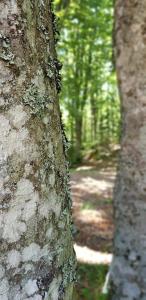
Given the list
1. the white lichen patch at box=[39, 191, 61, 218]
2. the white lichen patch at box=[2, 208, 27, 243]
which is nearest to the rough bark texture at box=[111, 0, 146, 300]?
the white lichen patch at box=[39, 191, 61, 218]

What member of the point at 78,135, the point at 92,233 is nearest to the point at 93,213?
the point at 92,233

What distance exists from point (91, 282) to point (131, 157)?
7.45 ft

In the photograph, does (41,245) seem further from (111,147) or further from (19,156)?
(111,147)

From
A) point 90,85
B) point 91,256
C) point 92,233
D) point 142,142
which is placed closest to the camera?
point 142,142

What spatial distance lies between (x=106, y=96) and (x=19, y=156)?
23656 mm

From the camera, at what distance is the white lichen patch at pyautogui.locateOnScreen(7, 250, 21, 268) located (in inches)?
34.4

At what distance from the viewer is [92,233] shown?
7.12m

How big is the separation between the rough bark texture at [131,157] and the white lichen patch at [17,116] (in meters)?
2.46

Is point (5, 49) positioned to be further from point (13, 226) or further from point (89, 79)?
point (89, 79)

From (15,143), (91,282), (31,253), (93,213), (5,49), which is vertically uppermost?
(5,49)

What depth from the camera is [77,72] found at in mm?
21594

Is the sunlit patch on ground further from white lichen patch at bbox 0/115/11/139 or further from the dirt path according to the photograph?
white lichen patch at bbox 0/115/11/139

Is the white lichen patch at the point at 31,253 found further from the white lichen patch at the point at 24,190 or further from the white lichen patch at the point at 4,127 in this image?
the white lichen patch at the point at 4,127

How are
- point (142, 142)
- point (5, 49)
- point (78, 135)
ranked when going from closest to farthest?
point (5, 49), point (142, 142), point (78, 135)
